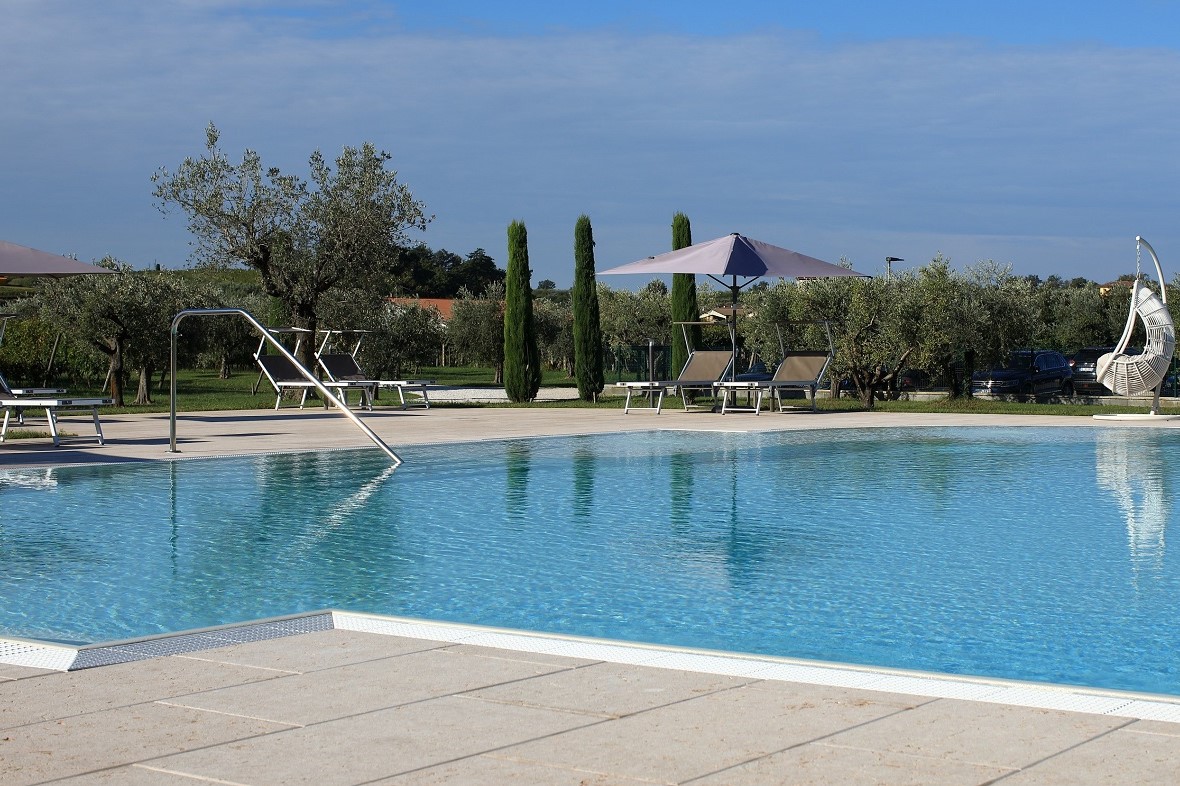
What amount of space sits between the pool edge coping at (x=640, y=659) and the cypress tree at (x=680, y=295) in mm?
18968

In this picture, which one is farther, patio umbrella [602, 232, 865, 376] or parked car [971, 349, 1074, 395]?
parked car [971, 349, 1074, 395]

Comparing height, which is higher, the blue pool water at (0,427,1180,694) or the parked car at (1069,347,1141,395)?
the parked car at (1069,347,1141,395)

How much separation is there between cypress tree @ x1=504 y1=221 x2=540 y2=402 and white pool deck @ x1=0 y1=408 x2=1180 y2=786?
60.9 feet

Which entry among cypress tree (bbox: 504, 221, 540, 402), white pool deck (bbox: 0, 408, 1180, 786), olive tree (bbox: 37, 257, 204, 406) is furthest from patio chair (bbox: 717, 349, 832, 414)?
white pool deck (bbox: 0, 408, 1180, 786)

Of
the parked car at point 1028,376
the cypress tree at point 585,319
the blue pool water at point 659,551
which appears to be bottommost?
the blue pool water at point 659,551

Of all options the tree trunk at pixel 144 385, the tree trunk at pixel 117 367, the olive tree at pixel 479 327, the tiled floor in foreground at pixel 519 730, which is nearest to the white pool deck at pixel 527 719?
the tiled floor in foreground at pixel 519 730

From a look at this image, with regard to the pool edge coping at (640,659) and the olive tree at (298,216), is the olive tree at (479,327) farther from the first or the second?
the pool edge coping at (640,659)

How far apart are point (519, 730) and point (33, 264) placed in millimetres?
12699

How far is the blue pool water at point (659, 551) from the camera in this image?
537 cm

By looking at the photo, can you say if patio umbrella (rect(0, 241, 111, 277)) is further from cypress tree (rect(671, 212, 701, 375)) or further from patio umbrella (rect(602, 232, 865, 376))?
cypress tree (rect(671, 212, 701, 375))

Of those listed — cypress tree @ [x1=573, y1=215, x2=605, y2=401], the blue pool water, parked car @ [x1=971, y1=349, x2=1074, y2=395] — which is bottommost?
the blue pool water

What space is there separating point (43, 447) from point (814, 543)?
8.65 metres

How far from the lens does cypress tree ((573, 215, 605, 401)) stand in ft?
77.8

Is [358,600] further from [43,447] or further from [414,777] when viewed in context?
[43,447]
